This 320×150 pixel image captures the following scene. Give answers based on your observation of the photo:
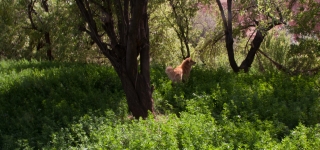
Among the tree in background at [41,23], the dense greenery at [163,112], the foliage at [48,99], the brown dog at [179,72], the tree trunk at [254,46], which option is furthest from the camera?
the tree in background at [41,23]

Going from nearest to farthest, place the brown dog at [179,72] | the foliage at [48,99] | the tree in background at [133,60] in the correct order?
the foliage at [48,99] → the tree in background at [133,60] → the brown dog at [179,72]

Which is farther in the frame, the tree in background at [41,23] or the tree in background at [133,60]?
the tree in background at [41,23]

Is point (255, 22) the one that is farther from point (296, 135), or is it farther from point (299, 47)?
point (296, 135)

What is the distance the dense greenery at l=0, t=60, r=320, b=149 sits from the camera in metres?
6.14

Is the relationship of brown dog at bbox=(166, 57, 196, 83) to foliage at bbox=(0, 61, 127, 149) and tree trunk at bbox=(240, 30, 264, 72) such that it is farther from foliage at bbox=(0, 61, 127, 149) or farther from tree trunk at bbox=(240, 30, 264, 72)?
tree trunk at bbox=(240, 30, 264, 72)

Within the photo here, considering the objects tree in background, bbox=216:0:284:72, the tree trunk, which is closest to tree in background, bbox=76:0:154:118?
tree in background, bbox=216:0:284:72

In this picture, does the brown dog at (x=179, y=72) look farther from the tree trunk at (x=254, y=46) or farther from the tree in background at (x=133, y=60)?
the tree trunk at (x=254, y=46)

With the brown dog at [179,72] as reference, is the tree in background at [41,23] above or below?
above

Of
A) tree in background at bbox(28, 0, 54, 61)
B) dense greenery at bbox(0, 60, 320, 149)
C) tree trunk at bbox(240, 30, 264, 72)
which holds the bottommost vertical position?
dense greenery at bbox(0, 60, 320, 149)

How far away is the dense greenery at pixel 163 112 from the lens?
614cm

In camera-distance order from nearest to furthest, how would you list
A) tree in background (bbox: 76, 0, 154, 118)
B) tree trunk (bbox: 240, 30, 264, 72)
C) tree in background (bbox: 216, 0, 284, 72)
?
tree in background (bbox: 76, 0, 154, 118) → tree in background (bbox: 216, 0, 284, 72) → tree trunk (bbox: 240, 30, 264, 72)

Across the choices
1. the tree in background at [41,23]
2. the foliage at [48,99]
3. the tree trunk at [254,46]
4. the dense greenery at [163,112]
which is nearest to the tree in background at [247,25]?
the tree trunk at [254,46]

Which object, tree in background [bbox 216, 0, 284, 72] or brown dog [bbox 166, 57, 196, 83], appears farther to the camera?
tree in background [bbox 216, 0, 284, 72]

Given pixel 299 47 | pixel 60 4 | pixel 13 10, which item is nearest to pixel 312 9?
pixel 299 47
